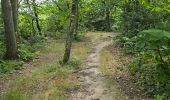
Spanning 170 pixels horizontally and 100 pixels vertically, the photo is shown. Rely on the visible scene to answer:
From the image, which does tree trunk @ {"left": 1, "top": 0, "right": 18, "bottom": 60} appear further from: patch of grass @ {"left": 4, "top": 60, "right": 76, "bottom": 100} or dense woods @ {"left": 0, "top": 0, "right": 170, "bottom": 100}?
patch of grass @ {"left": 4, "top": 60, "right": 76, "bottom": 100}

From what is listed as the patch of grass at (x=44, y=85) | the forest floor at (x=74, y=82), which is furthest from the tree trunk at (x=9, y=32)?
the patch of grass at (x=44, y=85)

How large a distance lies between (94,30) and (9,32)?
72.8 feet

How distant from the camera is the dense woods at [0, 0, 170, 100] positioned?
366 centimetres

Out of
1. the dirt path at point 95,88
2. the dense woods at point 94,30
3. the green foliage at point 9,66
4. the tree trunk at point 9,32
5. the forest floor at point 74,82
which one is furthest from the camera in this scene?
the tree trunk at point 9,32

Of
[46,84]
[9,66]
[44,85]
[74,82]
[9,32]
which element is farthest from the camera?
[9,32]

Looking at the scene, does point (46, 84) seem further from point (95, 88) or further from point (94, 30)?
point (94, 30)

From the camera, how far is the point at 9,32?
14875mm

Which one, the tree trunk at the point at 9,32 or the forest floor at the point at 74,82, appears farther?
the tree trunk at the point at 9,32

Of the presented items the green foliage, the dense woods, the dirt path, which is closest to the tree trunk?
the dense woods

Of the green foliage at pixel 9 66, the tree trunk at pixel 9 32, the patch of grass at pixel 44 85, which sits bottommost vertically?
the patch of grass at pixel 44 85

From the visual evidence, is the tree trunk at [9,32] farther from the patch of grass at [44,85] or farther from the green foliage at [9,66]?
the patch of grass at [44,85]

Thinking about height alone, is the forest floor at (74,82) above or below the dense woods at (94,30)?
below

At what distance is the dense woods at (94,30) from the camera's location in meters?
3.66

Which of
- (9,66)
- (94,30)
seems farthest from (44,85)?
(94,30)
